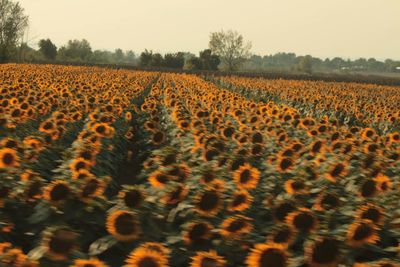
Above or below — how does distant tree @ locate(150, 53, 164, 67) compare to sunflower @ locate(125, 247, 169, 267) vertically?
above

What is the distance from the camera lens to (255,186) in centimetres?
460

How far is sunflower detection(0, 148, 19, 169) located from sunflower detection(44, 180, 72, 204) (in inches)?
41.0

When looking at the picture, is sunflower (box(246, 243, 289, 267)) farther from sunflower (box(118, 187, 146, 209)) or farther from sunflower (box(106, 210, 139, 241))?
sunflower (box(118, 187, 146, 209))

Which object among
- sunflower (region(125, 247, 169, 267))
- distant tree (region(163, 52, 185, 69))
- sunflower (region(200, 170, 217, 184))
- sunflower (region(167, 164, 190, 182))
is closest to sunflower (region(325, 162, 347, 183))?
sunflower (region(200, 170, 217, 184))

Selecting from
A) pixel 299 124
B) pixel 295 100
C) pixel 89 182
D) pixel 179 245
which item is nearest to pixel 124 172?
pixel 299 124

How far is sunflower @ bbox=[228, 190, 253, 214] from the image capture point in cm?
390

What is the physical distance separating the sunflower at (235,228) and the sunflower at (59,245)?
3.30ft

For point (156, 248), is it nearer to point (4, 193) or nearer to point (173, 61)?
point (4, 193)

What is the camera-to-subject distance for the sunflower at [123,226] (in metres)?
3.30

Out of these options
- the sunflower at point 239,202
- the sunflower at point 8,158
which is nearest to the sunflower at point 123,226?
the sunflower at point 239,202

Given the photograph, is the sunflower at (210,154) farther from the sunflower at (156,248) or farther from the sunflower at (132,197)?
the sunflower at (156,248)

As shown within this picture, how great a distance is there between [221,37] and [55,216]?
96.4m

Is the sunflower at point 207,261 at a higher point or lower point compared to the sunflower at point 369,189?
lower

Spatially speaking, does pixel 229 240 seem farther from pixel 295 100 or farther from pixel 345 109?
pixel 295 100
